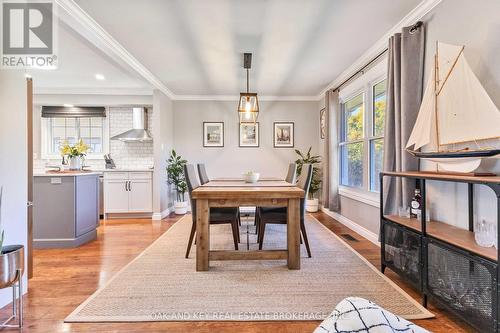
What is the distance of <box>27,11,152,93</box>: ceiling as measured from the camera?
3.25 m

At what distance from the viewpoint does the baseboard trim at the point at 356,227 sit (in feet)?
11.3

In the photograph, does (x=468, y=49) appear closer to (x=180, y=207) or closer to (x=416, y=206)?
(x=416, y=206)

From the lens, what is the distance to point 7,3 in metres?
2.22

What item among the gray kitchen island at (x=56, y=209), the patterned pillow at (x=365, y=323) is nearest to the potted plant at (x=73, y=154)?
the gray kitchen island at (x=56, y=209)

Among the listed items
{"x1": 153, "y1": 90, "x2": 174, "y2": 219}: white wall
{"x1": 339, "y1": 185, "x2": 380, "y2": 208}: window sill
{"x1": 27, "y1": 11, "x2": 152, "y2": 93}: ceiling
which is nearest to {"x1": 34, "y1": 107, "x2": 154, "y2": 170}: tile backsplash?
{"x1": 27, "y1": 11, "x2": 152, "y2": 93}: ceiling

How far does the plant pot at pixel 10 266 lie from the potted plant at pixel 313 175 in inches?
176

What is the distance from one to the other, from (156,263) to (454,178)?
103 inches

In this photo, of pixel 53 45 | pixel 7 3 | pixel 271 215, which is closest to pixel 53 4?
pixel 7 3

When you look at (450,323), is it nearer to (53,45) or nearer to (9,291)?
(9,291)

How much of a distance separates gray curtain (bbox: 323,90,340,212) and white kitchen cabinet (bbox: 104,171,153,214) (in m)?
3.33

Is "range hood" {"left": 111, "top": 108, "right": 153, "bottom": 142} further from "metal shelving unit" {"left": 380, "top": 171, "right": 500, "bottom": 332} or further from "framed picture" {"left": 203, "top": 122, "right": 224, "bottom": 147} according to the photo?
"metal shelving unit" {"left": 380, "top": 171, "right": 500, "bottom": 332}

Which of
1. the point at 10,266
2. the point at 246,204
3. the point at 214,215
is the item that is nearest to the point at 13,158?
the point at 10,266

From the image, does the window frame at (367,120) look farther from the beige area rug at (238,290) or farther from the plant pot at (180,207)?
the plant pot at (180,207)

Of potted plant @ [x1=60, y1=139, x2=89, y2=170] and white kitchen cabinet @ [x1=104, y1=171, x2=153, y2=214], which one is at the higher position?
potted plant @ [x1=60, y1=139, x2=89, y2=170]
